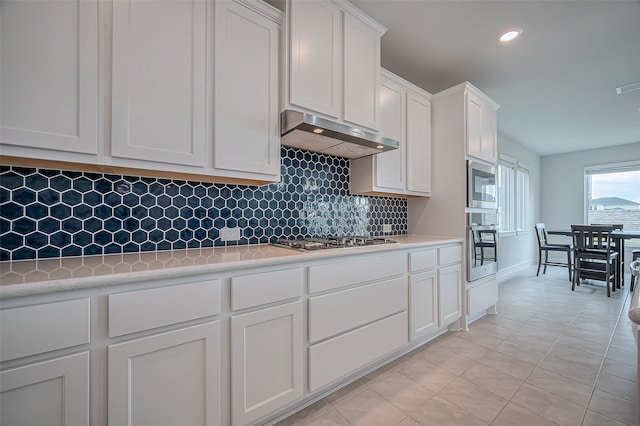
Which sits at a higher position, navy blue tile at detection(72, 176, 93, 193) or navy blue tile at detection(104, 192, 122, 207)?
navy blue tile at detection(72, 176, 93, 193)

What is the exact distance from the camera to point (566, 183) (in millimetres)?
6398

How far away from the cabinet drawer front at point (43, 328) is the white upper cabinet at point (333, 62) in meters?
1.46

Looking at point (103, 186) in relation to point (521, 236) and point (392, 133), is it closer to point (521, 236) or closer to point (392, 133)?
point (392, 133)

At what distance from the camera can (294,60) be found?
5.70ft

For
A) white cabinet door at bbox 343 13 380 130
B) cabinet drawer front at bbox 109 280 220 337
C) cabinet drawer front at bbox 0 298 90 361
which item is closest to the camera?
cabinet drawer front at bbox 0 298 90 361

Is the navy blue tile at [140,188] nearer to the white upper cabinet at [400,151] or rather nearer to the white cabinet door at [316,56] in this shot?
the white cabinet door at [316,56]

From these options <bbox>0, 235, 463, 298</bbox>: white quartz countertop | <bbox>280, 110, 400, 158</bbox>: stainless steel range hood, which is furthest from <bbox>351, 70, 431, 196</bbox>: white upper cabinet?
<bbox>0, 235, 463, 298</bbox>: white quartz countertop

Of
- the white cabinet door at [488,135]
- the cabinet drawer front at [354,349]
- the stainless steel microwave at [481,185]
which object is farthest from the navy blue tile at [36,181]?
the white cabinet door at [488,135]

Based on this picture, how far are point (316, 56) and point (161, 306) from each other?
5.69 feet

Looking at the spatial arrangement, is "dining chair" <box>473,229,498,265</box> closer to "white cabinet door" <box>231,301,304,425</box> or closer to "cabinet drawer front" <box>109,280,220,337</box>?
"white cabinet door" <box>231,301,304,425</box>

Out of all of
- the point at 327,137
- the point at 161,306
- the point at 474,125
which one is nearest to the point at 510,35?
the point at 474,125

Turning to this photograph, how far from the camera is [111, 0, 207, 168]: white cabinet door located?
4.07 feet

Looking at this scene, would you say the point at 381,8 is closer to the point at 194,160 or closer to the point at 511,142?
the point at 194,160

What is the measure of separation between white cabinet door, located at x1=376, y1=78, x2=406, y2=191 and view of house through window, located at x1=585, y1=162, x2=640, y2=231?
20.8 ft
